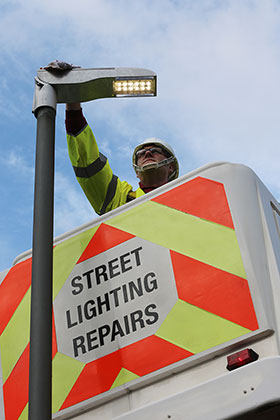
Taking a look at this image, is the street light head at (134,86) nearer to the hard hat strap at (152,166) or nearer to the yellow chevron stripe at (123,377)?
the yellow chevron stripe at (123,377)

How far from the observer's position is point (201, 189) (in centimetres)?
281

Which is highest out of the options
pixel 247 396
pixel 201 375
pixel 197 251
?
pixel 197 251

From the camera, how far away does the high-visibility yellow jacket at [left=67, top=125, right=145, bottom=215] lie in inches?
164

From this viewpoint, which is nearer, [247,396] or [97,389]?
[247,396]

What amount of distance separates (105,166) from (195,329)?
6.74ft

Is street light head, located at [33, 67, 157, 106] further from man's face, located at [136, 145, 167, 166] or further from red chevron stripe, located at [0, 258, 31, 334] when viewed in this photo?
man's face, located at [136, 145, 167, 166]

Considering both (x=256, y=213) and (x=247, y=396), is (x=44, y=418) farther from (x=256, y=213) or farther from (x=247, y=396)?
(x=256, y=213)

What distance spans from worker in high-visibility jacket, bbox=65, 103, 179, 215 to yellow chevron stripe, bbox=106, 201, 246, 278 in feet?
4.09

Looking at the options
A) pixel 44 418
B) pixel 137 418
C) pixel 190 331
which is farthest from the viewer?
pixel 190 331

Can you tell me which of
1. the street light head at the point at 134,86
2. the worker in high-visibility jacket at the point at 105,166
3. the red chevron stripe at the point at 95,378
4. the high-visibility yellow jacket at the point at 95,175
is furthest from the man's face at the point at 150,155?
the red chevron stripe at the point at 95,378

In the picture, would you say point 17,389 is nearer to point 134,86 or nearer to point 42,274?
point 42,274

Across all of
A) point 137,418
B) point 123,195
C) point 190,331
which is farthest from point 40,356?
point 123,195

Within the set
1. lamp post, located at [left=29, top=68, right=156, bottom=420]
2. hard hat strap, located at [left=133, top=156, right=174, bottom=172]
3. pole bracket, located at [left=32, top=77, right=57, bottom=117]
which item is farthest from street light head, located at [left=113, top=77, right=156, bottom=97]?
hard hat strap, located at [left=133, top=156, right=174, bottom=172]

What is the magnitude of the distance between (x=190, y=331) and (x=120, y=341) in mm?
310
